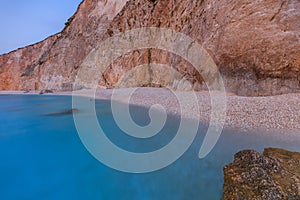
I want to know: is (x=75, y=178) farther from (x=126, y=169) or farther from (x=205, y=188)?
(x=205, y=188)

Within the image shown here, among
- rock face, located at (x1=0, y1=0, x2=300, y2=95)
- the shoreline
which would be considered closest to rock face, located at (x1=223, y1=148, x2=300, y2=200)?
the shoreline

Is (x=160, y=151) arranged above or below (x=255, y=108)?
below

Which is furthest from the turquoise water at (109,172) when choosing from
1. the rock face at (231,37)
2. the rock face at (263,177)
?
the rock face at (231,37)

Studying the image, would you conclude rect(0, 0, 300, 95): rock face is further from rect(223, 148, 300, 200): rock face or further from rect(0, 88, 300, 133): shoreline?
rect(223, 148, 300, 200): rock face

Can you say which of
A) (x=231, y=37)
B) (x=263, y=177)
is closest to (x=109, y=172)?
(x=263, y=177)

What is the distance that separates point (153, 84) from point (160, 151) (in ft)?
41.6

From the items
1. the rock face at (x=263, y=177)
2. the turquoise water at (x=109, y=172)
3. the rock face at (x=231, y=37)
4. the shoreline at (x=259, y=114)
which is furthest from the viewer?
the rock face at (x=231, y=37)

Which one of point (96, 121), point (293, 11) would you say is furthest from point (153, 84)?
point (293, 11)

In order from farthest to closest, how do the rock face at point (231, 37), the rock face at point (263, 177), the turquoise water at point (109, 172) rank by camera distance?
the rock face at point (231, 37), the turquoise water at point (109, 172), the rock face at point (263, 177)

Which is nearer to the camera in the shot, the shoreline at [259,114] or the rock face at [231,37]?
the shoreline at [259,114]

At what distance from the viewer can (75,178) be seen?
319cm

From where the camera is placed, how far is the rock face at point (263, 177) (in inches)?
66.7

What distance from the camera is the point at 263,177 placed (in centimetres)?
187

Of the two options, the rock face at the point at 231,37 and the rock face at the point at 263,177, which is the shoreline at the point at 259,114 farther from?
the rock face at the point at 263,177
